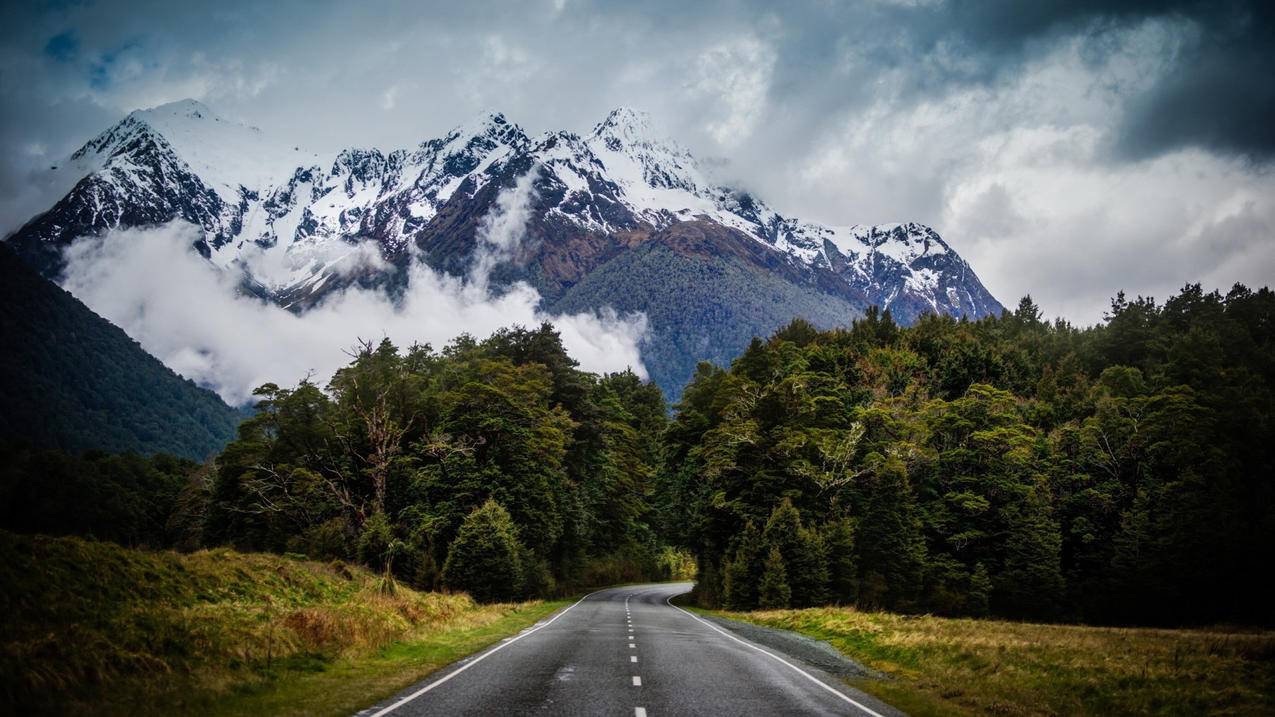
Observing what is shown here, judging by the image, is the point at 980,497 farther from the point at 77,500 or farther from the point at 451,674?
the point at 77,500

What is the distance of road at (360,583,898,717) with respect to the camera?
11703 mm

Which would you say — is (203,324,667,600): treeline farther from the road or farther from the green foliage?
the green foliage

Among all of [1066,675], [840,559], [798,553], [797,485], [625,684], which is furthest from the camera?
[797,485]

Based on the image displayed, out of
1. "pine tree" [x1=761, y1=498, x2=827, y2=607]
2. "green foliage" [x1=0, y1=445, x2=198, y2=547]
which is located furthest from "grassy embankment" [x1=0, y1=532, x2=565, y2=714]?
"green foliage" [x1=0, y1=445, x2=198, y2=547]

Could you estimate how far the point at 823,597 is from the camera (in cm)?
4591

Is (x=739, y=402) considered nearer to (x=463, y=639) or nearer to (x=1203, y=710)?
(x=463, y=639)

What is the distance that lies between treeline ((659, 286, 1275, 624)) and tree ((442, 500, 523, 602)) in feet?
50.6

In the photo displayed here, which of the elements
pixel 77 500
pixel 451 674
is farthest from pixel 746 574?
pixel 77 500

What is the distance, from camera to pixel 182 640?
13.9m

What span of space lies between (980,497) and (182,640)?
5938cm

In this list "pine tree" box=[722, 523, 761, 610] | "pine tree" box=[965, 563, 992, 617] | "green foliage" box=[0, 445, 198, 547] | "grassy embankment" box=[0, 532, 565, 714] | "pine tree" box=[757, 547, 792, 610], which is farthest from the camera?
"green foliage" box=[0, 445, 198, 547]

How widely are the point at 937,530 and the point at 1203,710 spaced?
49.7m

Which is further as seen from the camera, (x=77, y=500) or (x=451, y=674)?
(x=77, y=500)

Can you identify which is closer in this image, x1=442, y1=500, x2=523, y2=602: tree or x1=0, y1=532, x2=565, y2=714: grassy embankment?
x1=0, y1=532, x2=565, y2=714: grassy embankment
